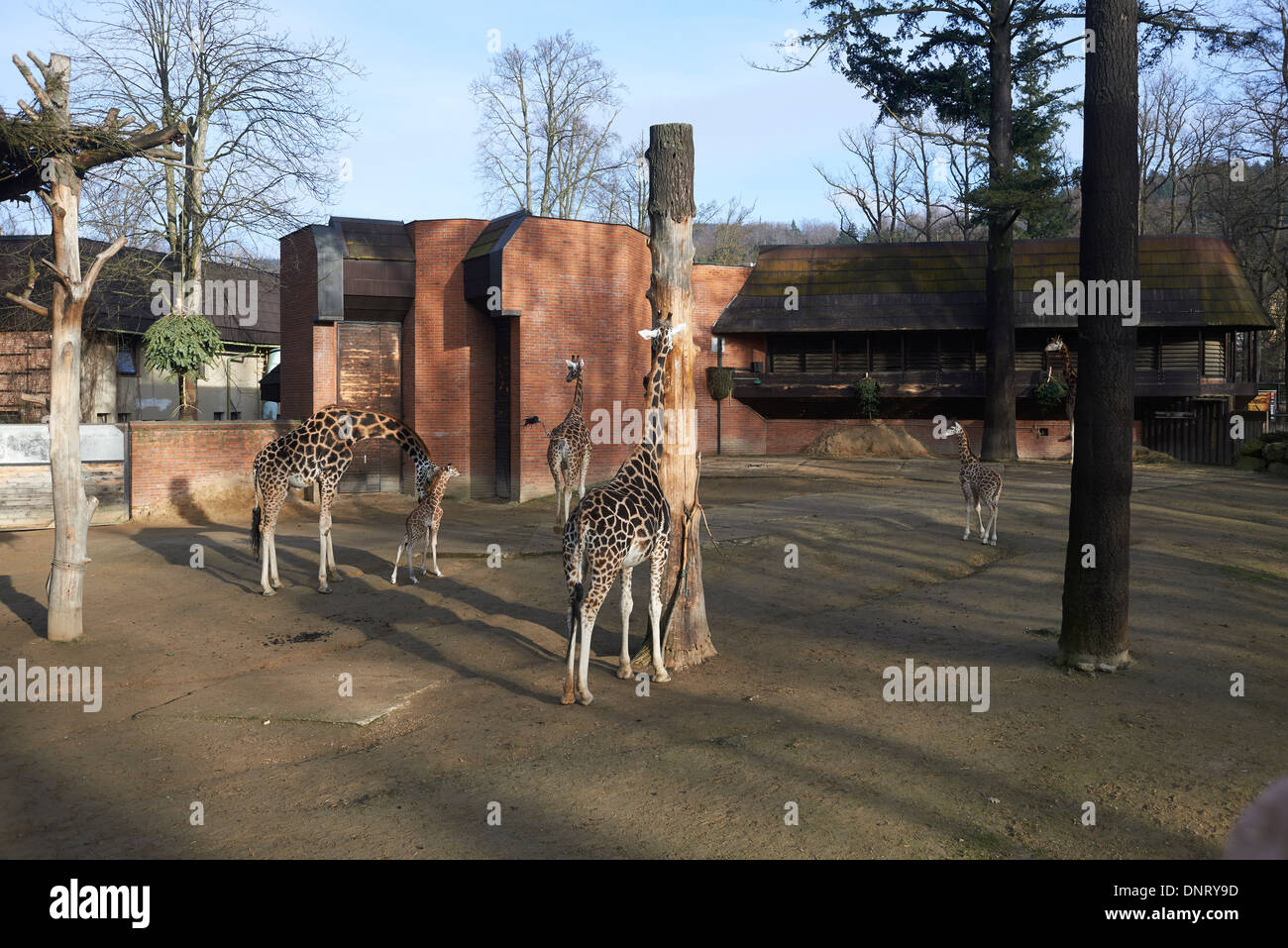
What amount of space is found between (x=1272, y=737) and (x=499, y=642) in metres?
7.23

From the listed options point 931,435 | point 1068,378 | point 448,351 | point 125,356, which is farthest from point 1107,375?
point 125,356

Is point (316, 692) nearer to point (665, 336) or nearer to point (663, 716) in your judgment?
point (663, 716)

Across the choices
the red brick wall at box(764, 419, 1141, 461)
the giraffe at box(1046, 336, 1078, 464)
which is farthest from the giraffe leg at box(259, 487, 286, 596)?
the red brick wall at box(764, 419, 1141, 461)

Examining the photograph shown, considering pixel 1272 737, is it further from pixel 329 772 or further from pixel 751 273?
pixel 751 273

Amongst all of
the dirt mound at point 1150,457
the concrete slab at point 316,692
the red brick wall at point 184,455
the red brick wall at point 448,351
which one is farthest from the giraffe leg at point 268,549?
the dirt mound at point 1150,457

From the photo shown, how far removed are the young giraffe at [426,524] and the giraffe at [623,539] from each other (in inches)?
196

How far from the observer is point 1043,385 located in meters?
29.8

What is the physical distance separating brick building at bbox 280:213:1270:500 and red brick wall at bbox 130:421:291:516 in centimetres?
311

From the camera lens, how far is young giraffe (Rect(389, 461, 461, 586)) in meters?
13.6

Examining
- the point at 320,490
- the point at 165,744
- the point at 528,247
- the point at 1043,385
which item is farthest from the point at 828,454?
the point at 165,744

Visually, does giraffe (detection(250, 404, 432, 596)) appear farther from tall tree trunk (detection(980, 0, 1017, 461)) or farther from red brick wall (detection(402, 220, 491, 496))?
tall tree trunk (detection(980, 0, 1017, 461))

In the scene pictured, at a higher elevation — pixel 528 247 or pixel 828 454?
pixel 528 247

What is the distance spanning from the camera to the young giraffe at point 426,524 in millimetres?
13617

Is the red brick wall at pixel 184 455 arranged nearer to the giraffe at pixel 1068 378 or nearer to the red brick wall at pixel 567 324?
the red brick wall at pixel 567 324
